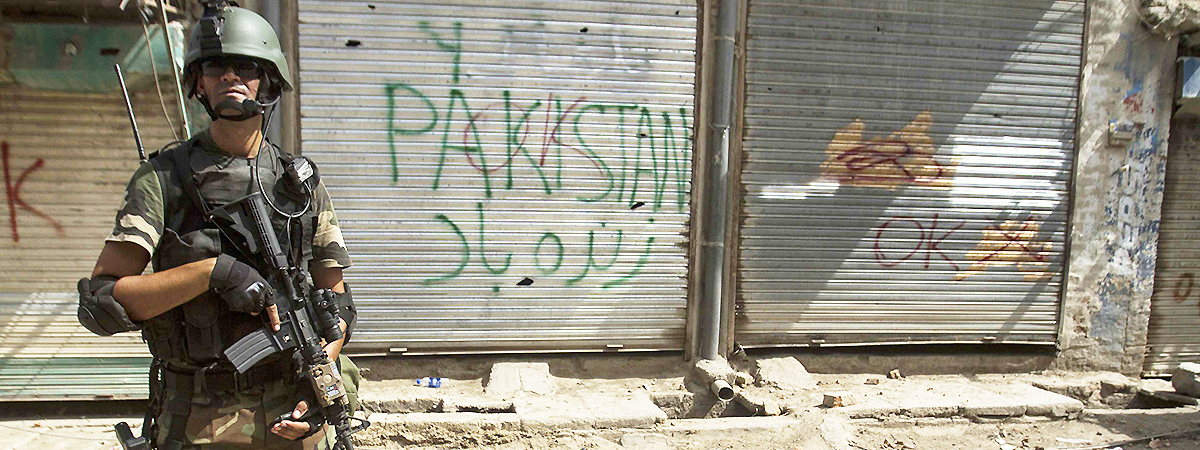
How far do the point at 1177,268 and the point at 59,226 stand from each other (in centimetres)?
899

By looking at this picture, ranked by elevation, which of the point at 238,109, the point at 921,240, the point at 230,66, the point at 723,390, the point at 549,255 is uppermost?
the point at 230,66

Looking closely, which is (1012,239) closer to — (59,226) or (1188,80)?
(1188,80)

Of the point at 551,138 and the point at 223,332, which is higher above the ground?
the point at 551,138

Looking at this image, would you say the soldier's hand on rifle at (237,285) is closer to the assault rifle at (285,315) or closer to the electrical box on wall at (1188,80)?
the assault rifle at (285,315)

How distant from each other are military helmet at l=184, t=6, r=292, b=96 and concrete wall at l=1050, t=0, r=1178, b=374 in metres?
6.08

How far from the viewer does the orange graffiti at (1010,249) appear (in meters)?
5.27

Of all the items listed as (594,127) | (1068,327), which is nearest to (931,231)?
(1068,327)

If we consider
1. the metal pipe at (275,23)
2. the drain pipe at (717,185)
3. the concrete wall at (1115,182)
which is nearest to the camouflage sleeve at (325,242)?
the metal pipe at (275,23)

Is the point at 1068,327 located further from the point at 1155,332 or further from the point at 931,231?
the point at 931,231

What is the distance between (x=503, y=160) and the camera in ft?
15.3

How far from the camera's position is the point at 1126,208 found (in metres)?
5.29

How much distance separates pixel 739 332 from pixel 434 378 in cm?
247

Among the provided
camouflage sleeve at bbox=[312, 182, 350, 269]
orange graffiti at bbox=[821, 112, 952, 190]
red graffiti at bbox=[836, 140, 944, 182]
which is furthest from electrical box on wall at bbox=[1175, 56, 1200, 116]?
camouflage sleeve at bbox=[312, 182, 350, 269]

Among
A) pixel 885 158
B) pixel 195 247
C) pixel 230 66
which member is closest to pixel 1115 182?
pixel 885 158
